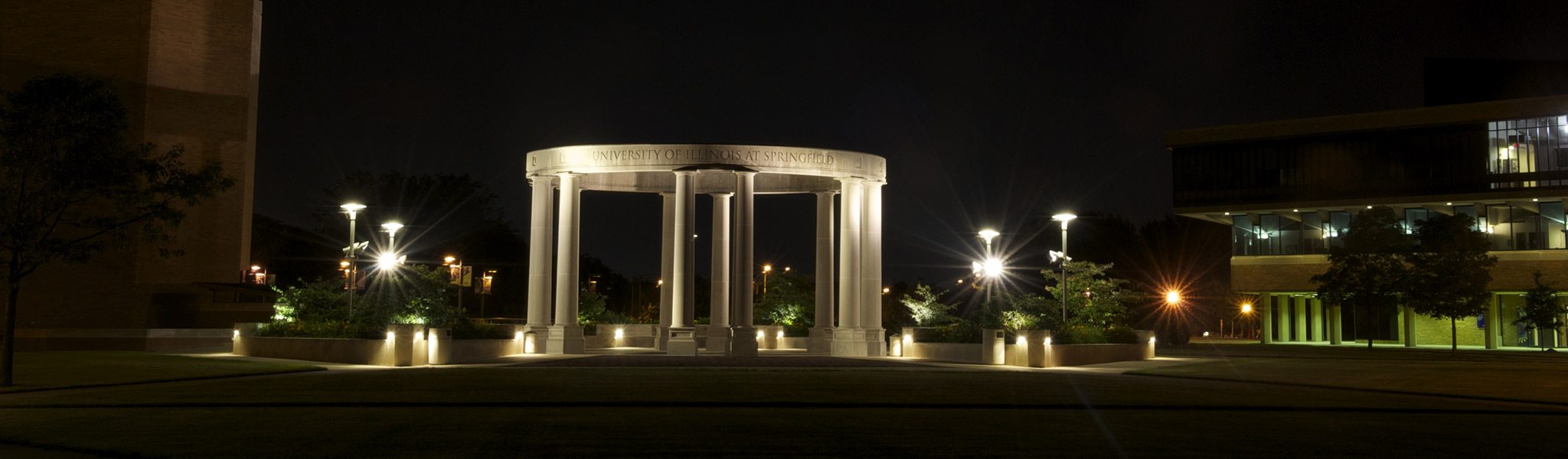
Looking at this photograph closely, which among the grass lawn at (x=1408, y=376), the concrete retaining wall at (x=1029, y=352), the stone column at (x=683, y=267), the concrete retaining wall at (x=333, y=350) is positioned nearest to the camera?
the grass lawn at (x=1408, y=376)

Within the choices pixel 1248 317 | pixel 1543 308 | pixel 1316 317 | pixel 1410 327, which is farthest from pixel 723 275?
pixel 1248 317

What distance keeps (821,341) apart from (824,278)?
9.25ft

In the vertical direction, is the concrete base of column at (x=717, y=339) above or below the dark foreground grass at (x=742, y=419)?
above

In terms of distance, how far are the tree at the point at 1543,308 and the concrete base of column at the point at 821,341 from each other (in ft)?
145

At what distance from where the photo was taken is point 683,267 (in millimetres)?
49781

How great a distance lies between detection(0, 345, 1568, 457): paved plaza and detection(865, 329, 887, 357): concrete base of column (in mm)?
16087

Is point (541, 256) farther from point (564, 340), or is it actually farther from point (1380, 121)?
point (1380, 121)

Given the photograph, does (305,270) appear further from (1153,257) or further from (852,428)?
(852,428)

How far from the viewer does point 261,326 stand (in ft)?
150

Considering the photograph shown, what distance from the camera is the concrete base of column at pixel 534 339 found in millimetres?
50281

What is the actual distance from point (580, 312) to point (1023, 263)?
7901cm

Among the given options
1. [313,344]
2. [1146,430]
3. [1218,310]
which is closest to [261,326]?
[313,344]

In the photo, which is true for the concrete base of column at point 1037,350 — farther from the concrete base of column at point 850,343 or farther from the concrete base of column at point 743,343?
the concrete base of column at point 743,343

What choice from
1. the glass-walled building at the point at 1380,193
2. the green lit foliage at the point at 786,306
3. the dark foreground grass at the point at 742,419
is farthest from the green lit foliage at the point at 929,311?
the glass-walled building at the point at 1380,193
